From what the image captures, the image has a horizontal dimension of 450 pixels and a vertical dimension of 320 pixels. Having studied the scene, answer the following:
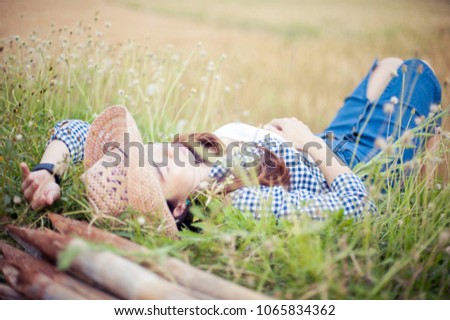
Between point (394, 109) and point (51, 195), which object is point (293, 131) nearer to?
point (394, 109)

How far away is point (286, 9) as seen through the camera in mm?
4383

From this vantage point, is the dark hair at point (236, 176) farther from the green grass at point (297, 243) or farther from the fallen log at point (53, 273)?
the fallen log at point (53, 273)

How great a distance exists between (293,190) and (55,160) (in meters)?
0.97

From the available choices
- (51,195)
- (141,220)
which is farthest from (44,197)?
(141,220)

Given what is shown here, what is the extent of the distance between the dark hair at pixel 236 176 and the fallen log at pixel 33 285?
567 mm

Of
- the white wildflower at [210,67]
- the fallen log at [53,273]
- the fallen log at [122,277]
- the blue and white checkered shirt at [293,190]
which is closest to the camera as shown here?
the fallen log at [122,277]

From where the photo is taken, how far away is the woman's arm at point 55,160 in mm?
1545

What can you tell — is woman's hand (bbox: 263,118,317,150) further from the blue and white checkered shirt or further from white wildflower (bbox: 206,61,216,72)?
white wildflower (bbox: 206,61,216,72)

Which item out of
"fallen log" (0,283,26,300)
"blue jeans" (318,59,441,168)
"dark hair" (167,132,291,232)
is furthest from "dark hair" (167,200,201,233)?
"blue jeans" (318,59,441,168)

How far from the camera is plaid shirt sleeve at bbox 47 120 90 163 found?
1819 millimetres

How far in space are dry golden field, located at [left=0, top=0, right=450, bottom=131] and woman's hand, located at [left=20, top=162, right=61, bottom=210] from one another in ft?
4.44

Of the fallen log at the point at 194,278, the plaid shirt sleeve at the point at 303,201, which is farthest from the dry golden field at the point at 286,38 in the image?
the fallen log at the point at 194,278

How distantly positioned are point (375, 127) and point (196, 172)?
3.74 feet
